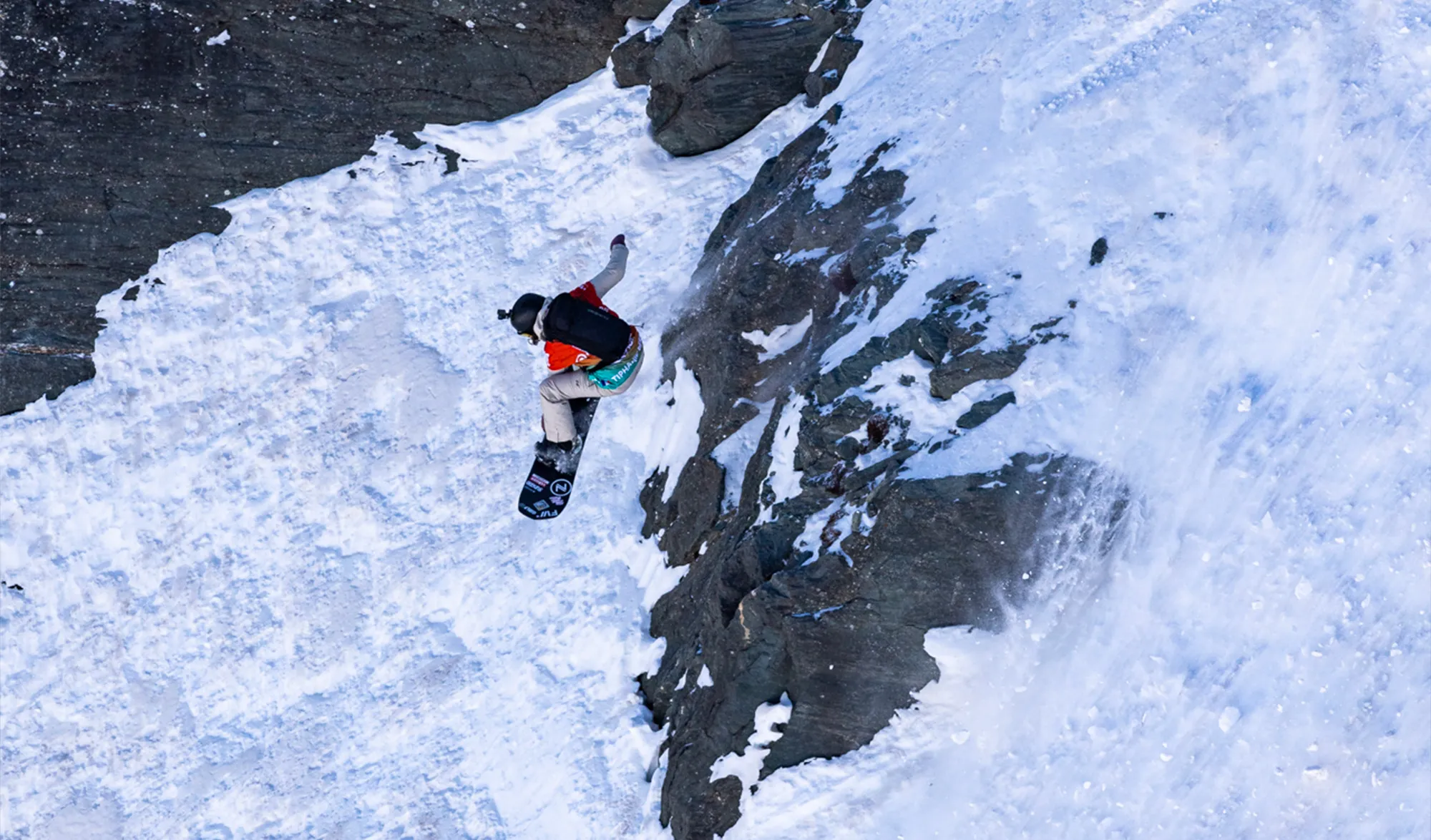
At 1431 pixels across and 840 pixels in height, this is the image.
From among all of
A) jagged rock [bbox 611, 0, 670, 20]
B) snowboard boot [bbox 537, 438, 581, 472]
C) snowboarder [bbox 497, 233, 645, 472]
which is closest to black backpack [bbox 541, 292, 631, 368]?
snowboarder [bbox 497, 233, 645, 472]

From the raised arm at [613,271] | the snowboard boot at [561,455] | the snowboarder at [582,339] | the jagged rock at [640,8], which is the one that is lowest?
the snowboard boot at [561,455]

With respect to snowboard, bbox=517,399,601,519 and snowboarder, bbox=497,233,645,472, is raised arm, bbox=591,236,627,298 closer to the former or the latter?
snowboarder, bbox=497,233,645,472

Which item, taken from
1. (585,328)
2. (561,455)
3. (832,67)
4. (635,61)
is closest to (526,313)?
(585,328)

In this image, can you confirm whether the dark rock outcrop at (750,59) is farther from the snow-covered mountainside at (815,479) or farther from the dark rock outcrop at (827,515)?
the dark rock outcrop at (827,515)

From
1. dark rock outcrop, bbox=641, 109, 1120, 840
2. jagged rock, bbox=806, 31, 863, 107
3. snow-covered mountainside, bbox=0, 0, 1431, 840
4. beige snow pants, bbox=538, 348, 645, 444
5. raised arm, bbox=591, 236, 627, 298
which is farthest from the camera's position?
jagged rock, bbox=806, 31, 863, 107

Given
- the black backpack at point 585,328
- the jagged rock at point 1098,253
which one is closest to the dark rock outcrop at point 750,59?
the black backpack at point 585,328

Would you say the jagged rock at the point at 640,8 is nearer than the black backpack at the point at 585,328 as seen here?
No

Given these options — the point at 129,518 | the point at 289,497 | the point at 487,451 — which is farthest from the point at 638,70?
the point at 129,518

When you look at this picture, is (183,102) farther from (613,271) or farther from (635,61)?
(613,271)
